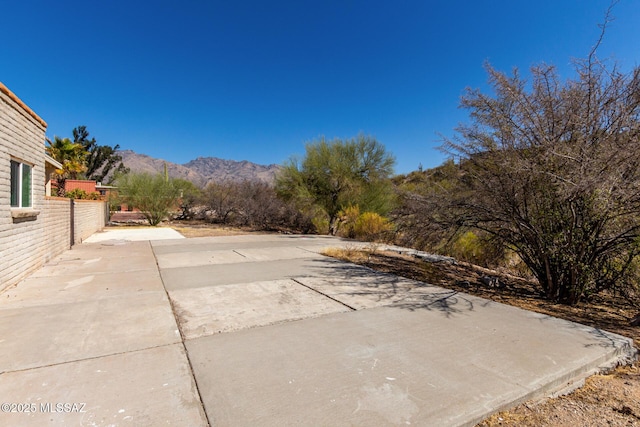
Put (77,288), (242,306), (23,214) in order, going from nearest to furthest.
Result: (242,306)
(77,288)
(23,214)

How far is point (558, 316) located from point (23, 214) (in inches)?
357

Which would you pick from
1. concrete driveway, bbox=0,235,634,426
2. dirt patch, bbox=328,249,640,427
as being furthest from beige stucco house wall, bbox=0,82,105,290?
dirt patch, bbox=328,249,640,427

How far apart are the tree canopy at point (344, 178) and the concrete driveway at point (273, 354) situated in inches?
478

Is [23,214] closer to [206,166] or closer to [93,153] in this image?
[93,153]

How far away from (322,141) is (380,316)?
15379 mm

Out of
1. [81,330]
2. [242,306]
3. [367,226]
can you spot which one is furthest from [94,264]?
[367,226]

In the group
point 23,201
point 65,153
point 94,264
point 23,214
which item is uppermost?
point 65,153

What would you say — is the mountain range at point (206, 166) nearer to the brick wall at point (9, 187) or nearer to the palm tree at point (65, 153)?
the palm tree at point (65, 153)

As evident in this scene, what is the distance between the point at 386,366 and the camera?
3.32 metres

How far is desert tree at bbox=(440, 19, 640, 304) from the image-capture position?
4.93 meters

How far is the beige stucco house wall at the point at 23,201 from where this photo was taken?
18.8 ft

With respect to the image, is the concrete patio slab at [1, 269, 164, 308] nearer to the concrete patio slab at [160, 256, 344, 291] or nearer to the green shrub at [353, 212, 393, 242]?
the concrete patio slab at [160, 256, 344, 291]

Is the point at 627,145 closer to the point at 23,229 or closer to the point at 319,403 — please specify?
the point at 319,403

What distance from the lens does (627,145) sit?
4785mm
